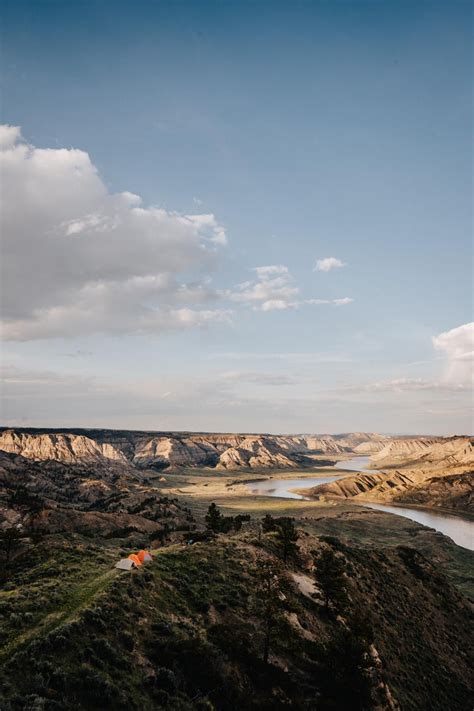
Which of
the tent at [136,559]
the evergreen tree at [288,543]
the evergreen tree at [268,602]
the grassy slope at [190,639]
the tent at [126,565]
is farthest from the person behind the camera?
the evergreen tree at [288,543]

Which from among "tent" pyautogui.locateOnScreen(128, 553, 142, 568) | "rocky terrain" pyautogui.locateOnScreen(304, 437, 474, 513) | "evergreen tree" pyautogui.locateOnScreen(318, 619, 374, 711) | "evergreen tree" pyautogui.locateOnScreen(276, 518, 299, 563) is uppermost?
"tent" pyautogui.locateOnScreen(128, 553, 142, 568)

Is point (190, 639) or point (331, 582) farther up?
point (190, 639)

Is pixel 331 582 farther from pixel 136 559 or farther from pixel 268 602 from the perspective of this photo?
pixel 136 559

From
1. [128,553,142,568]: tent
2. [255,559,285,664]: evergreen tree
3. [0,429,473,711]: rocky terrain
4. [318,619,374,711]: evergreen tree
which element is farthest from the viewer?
[128,553,142,568]: tent

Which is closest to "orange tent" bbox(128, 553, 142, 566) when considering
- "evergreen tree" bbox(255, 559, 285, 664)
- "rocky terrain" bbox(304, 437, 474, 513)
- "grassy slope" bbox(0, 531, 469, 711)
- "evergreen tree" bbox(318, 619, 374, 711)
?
"grassy slope" bbox(0, 531, 469, 711)

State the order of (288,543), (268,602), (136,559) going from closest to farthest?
(268,602), (136,559), (288,543)

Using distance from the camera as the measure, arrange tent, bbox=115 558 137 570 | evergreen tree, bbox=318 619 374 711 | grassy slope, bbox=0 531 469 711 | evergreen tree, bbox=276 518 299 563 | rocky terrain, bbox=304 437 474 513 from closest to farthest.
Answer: grassy slope, bbox=0 531 469 711 < evergreen tree, bbox=318 619 374 711 < tent, bbox=115 558 137 570 < evergreen tree, bbox=276 518 299 563 < rocky terrain, bbox=304 437 474 513

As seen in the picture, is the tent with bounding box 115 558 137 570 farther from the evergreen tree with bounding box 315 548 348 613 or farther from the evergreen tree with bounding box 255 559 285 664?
the evergreen tree with bounding box 315 548 348 613

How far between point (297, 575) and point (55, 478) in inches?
5362

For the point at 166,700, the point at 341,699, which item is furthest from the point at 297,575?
the point at 166,700

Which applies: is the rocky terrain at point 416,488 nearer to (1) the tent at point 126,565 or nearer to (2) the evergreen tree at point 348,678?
(2) the evergreen tree at point 348,678

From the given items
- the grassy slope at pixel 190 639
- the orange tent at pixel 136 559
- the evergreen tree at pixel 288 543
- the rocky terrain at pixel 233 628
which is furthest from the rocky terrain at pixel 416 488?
the orange tent at pixel 136 559

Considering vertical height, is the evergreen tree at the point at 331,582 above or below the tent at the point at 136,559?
below

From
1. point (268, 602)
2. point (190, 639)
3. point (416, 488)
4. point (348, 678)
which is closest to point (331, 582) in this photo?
point (348, 678)
